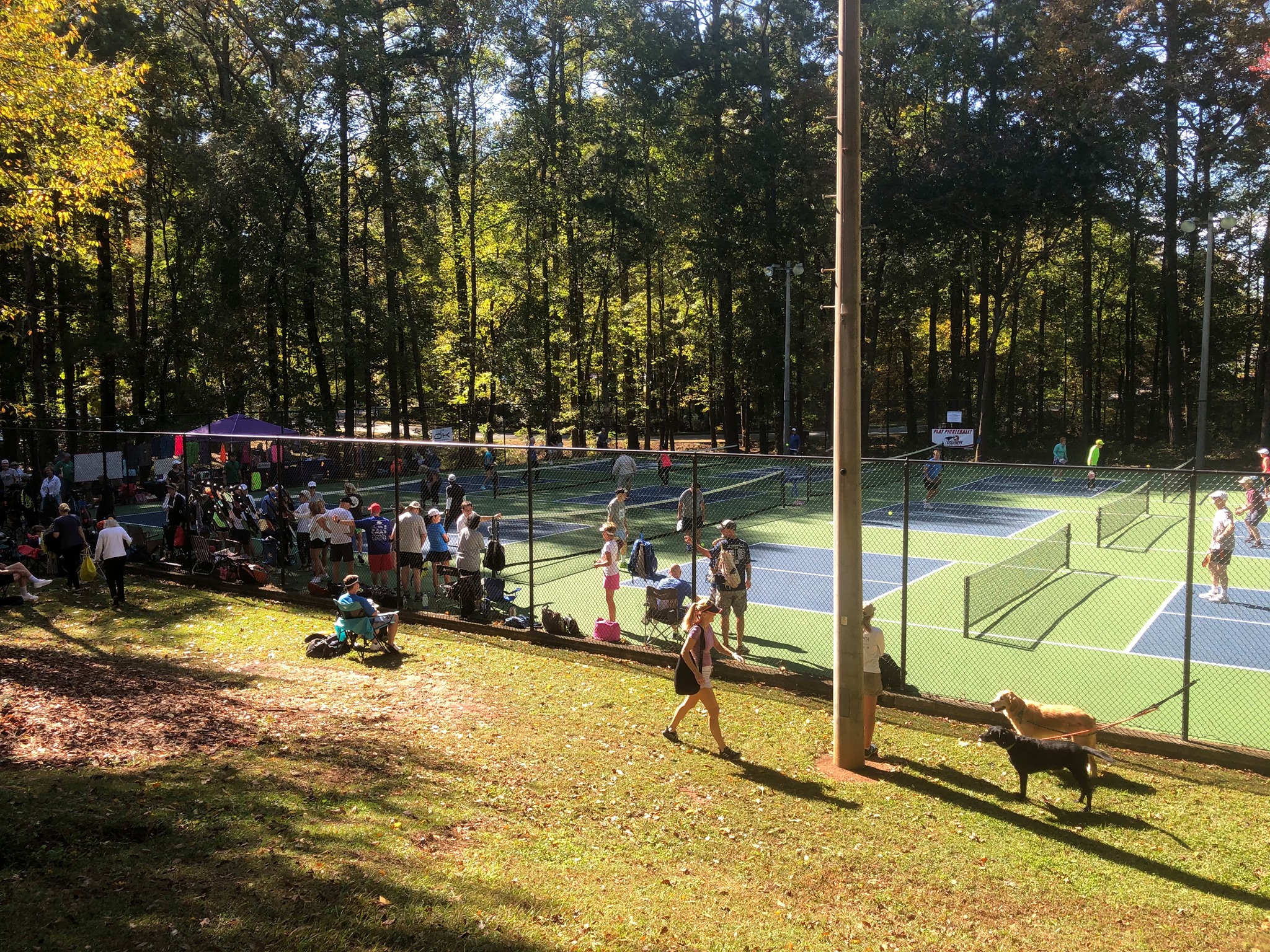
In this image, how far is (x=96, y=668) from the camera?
39.6 ft

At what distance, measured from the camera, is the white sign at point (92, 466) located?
24938 mm

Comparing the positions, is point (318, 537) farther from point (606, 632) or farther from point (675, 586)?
point (675, 586)

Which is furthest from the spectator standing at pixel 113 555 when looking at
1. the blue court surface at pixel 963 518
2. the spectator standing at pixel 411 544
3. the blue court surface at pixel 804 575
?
the blue court surface at pixel 963 518

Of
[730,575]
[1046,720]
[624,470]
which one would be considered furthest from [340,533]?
[624,470]

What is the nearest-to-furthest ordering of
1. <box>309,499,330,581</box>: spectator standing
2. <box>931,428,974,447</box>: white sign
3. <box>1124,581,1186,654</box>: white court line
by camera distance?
<box>1124,581,1186,654</box>: white court line → <box>309,499,330,581</box>: spectator standing → <box>931,428,974,447</box>: white sign

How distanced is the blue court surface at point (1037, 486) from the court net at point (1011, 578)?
12.6 m

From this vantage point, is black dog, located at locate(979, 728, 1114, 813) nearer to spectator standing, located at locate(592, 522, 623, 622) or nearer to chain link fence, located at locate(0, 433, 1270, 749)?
chain link fence, located at locate(0, 433, 1270, 749)

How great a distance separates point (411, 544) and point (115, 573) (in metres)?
5.50

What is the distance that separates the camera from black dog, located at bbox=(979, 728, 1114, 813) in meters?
8.16

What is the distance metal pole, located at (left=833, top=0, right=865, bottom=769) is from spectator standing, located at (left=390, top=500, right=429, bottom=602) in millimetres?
9088

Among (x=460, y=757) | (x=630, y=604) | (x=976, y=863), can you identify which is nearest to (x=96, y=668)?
(x=460, y=757)

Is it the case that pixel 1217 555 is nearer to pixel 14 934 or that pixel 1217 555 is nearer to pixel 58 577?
A: pixel 14 934

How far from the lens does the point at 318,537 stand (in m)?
18.0

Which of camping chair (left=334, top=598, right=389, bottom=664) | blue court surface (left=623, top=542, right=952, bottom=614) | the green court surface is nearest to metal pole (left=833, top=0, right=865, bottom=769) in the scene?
the green court surface
